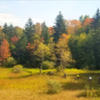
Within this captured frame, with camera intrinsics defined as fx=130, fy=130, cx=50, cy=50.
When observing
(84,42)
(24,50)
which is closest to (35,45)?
(24,50)

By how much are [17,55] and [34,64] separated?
921 centimetres

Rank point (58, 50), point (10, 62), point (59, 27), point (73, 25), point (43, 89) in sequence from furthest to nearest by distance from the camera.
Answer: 1. point (73, 25)
2. point (59, 27)
3. point (10, 62)
4. point (58, 50)
5. point (43, 89)

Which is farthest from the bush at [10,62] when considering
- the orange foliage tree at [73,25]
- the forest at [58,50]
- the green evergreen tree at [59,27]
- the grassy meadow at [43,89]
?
the orange foliage tree at [73,25]

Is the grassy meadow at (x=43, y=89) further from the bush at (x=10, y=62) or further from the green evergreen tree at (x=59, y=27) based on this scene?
the green evergreen tree at (x=59, y=27)

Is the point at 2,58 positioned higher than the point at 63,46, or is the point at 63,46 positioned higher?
the point at 63,46

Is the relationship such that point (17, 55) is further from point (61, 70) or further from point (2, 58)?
point (61, 70)

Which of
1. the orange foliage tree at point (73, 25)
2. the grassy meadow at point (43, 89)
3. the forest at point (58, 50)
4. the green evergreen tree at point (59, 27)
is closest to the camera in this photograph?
the grassy meadow at point (43, 89)

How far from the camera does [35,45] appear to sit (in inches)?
1939

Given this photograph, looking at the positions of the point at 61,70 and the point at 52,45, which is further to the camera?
the point at 52,45

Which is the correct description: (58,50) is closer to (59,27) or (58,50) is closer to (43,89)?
(59,27)

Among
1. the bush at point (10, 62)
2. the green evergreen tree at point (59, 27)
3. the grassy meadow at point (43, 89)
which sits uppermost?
the green evergreen tree at point (59, 27)

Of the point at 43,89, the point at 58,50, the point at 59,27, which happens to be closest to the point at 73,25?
the point at 59,27

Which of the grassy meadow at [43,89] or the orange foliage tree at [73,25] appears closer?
the grassy meadow at [43,89]

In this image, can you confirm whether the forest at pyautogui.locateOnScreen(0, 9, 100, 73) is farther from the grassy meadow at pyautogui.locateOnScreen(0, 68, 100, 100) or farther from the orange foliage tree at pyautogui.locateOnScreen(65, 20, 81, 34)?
the grassy meadow at pyautogui.locateOnScreen(0, 68, 100, 100)
